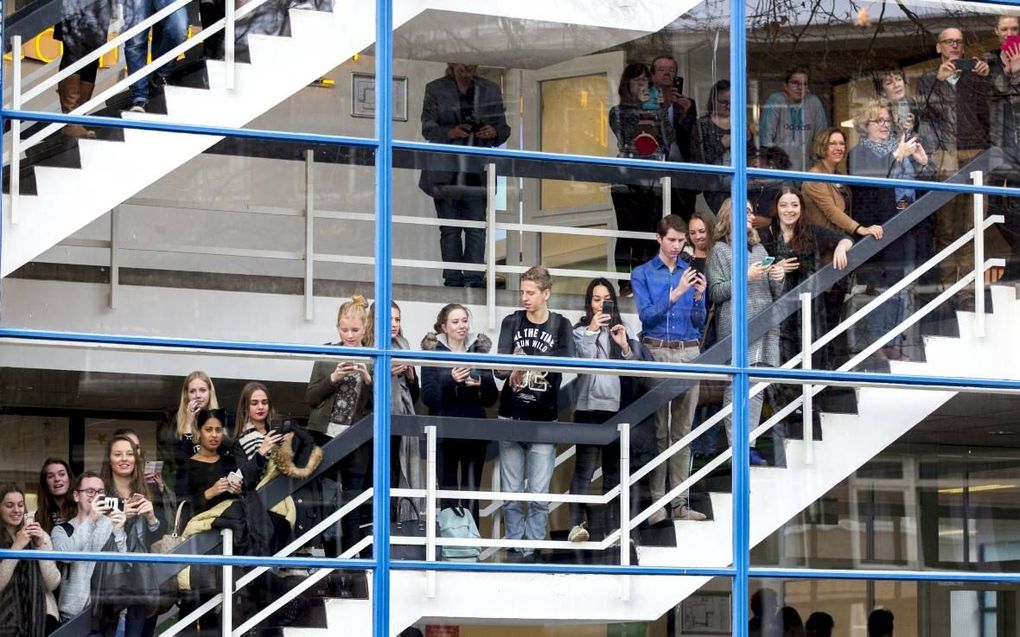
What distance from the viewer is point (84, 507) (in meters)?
9.63

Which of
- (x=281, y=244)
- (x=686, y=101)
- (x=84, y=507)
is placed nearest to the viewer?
(x=84, y=507)

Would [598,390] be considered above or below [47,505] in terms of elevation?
above

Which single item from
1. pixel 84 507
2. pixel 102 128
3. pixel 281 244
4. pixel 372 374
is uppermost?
pixel 102 128

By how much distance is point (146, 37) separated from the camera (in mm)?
10312

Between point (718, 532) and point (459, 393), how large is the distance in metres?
1.76

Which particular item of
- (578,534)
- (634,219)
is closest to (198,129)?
(634,219)

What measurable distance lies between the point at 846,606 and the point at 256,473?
3615mm

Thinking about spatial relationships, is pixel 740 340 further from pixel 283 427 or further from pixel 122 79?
pixel 122 79

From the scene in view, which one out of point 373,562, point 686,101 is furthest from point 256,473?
point 686,101

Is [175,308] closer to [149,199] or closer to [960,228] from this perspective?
[149,199]

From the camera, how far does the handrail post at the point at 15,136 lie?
988 centimetres

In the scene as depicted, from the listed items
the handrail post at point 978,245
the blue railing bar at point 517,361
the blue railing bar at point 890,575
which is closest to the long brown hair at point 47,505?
the blue railing bar at point 517,361

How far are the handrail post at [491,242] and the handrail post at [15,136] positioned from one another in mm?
2666

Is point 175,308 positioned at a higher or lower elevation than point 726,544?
higher
